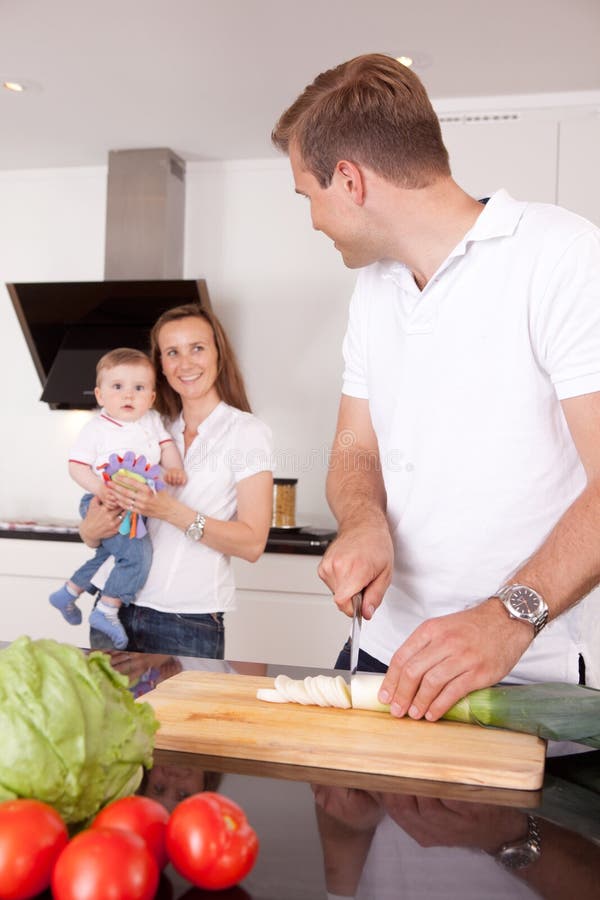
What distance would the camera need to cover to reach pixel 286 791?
81cm

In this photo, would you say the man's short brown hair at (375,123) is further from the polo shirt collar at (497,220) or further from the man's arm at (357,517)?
the man's arm at (357,517)

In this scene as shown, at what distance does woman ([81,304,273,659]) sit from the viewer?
2.14 metres

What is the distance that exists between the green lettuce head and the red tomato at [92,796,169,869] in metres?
0.04

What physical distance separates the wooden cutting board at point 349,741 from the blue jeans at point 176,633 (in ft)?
3.47

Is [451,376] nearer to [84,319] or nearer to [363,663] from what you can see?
[363,663]

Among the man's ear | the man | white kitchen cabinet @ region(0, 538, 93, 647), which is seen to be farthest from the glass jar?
the man's ear

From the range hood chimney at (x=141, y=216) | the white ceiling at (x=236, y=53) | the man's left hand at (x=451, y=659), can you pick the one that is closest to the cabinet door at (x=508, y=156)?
the white ceiling at (x=236, y=53)

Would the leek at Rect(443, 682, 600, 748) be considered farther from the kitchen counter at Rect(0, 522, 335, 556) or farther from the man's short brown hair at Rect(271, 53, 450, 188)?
the kitchen counter at Rect(0, 522, 335, 556)

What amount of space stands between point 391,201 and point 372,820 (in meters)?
0.89

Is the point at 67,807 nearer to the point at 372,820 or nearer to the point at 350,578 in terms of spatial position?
the point at 372,820

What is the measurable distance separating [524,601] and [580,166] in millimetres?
2570

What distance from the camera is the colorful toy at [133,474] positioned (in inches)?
87.6

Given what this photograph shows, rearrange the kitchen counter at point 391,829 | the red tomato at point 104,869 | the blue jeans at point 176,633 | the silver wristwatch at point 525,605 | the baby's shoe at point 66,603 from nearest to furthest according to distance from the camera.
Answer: the red tomato at point 104,869 < the kitchen counter at point 391,829 < the silver wristwatch at point 525,605 < the blue jeans at point 176,633 < the baby's shoe at point 66,603

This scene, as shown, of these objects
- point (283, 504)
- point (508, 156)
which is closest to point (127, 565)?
point (283, 504)
